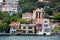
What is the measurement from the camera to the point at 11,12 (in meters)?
20.8

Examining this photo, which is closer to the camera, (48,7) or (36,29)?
(36,29)

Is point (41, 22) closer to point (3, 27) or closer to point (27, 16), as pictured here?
point (27, 16)

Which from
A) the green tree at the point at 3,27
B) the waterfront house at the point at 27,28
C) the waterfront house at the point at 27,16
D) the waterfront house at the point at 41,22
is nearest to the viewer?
the green tree at the point at 3,27

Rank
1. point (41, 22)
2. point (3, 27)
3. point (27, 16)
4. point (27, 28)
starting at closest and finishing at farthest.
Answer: point (3, 27)
point (27, 28)
point (41, 22)
point (27, 16)

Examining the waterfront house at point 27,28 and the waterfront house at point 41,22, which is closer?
the waterfront house at point 41,22

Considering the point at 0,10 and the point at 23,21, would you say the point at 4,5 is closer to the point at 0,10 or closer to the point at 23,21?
the point at 0,10

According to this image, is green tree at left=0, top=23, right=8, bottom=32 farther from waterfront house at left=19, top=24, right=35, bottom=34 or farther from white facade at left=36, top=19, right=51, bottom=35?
white facade at left=36, top=19, right=51, bottom=35

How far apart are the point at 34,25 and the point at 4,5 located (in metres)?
3.14

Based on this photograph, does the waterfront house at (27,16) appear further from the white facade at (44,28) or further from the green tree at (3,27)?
the green tree at (3,27)

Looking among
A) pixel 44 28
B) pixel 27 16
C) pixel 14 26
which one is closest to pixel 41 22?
pixel 44 28

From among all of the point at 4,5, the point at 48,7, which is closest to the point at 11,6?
the point at 4,5

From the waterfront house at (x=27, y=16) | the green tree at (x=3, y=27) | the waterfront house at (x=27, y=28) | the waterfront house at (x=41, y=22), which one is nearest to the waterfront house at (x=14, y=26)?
the waterfront house at (x=27, y=28)

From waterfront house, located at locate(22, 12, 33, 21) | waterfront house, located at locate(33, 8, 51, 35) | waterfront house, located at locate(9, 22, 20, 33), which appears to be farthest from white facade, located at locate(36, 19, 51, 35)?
waterfront house, located at locate(22, 12, 33, 21)

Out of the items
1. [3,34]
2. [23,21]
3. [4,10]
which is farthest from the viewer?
[4,10]
